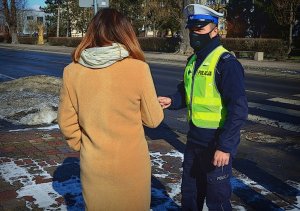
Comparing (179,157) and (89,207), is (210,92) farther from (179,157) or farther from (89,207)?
(179,157)

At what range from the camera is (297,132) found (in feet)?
23.9

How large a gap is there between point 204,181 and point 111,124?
1.32 m

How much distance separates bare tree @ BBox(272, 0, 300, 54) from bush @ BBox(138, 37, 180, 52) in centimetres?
997

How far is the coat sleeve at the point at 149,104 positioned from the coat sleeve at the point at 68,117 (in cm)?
43

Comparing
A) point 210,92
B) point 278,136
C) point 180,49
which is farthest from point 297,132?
point 180,49

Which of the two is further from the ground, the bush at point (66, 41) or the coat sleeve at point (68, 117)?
the bush at point (66, 41)

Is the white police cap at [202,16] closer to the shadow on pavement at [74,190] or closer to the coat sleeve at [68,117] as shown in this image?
the coat sleeve at [68,117]

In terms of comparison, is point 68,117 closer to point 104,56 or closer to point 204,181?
point 104,56

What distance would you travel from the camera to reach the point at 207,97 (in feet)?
9.63

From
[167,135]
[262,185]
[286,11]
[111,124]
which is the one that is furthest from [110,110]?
[286,11]

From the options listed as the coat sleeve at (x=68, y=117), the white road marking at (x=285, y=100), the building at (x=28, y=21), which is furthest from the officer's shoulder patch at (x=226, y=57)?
the building at (x=28, y=21)

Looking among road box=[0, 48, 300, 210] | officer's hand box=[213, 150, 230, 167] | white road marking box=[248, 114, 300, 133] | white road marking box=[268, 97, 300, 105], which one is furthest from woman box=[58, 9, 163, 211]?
white road marking box=[268, 97, 300, 105]

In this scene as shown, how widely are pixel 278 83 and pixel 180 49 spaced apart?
16487mm

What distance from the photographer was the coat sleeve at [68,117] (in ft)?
7.54
